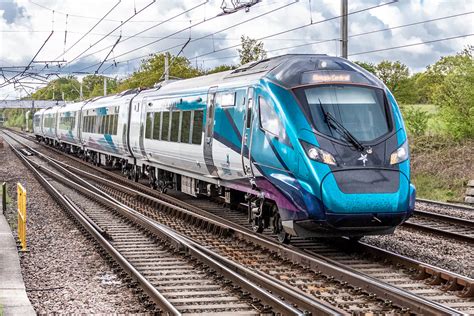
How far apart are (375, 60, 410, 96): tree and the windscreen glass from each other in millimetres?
66358

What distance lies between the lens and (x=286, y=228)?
10.9 metres

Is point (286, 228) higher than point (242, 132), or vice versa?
point (242, 132)

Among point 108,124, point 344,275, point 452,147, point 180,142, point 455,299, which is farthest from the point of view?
point 108,124

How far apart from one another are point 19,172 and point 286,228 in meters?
21.4

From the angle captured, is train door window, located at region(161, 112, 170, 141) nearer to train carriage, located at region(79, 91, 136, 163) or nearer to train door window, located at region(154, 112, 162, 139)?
train door window, located at region(154, 112, 162, 139)

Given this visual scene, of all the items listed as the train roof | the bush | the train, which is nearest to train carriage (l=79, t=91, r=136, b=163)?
the train

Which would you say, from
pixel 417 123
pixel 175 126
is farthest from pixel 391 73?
pixel 175 126

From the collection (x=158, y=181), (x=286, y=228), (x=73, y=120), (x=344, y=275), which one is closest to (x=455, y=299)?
(x=344, y=275)

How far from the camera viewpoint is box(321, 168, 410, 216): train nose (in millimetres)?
9977

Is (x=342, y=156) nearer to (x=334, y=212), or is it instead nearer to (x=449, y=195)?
(x=334, y=212)

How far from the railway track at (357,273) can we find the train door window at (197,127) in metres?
2.13

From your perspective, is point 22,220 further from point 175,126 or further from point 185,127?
point 175,126

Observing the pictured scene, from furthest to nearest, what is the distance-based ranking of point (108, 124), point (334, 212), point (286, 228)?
point (108, 124)
point (286, 228)
point (334, 212)

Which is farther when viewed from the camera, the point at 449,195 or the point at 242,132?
the point at 449,195
